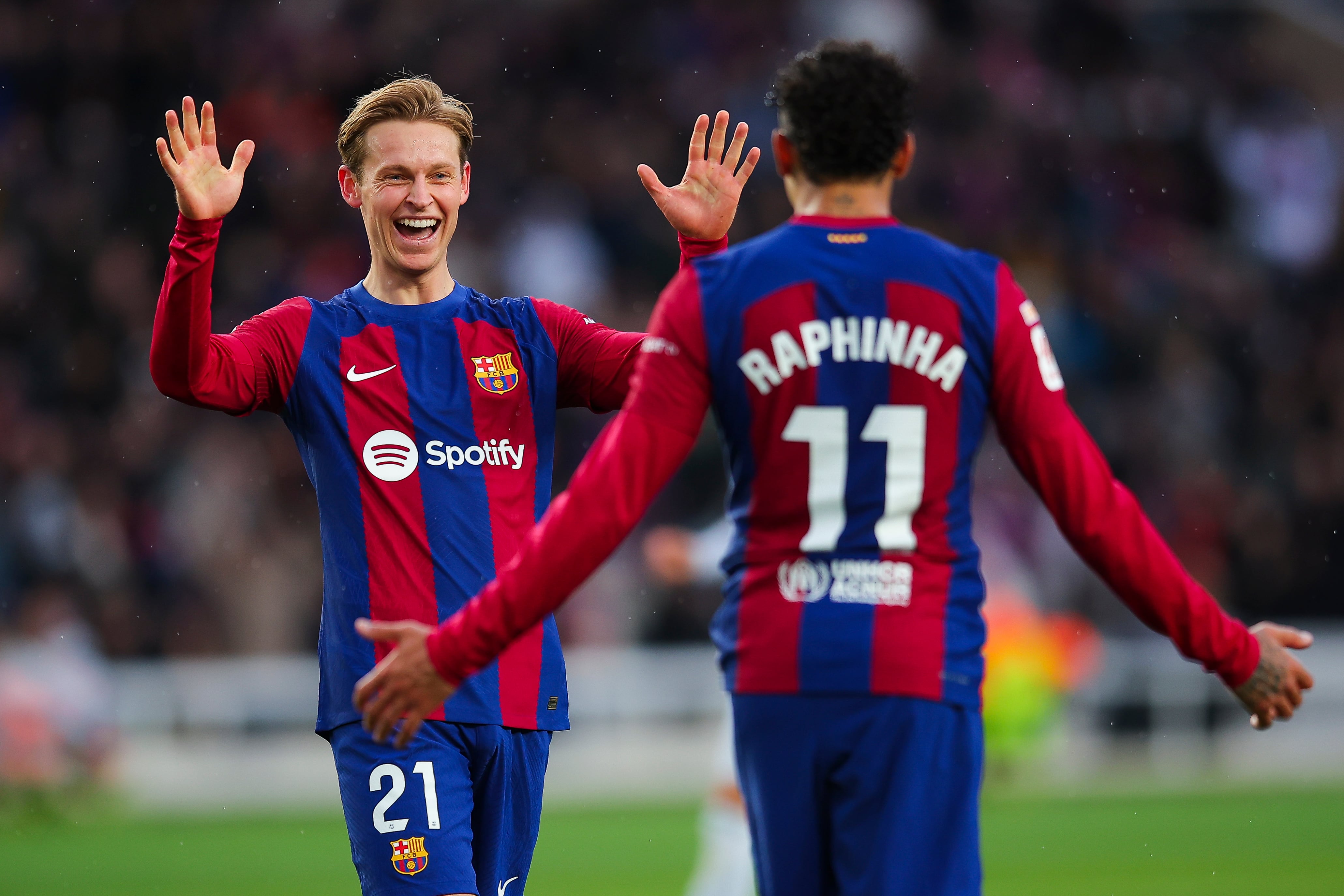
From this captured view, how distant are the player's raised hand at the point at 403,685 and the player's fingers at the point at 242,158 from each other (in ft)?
4.45

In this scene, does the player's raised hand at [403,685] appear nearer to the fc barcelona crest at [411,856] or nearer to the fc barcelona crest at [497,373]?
the fc barcelona crest at [411,856]

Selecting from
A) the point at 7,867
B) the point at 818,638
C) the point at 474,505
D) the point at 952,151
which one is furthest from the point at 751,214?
the point at 818,638

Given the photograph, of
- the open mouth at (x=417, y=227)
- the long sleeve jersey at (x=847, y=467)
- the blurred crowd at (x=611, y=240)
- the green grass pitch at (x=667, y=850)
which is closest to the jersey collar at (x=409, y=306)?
the open mouth at (x=417, y=227)

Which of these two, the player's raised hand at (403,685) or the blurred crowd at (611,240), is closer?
the player's raised hand at (403,685)

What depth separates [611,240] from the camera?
643 inches

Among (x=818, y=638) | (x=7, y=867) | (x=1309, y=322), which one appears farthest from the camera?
(x=1309, y=322)

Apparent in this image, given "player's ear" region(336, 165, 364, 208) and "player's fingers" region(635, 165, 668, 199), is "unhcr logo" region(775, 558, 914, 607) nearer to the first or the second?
"player's fingers" region(635, 165, 668, 199)

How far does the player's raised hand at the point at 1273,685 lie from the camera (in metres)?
3.63

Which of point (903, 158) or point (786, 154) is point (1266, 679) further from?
point (786, 154)

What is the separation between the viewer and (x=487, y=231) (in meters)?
16.1

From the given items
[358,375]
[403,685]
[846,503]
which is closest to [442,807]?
[403,685]

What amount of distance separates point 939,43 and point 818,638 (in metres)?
15.9

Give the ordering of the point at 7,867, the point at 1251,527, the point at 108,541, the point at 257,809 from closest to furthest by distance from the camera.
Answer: the point at 7,867 < the point at 257,809 < the point at 108,541 < the point at 1251,527

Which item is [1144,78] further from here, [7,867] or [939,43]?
[7,867]
